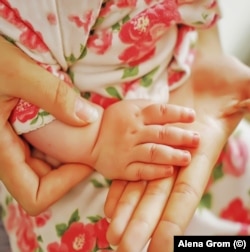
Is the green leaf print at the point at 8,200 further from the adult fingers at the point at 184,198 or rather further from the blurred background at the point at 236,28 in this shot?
the blurred background at the point at 236,28

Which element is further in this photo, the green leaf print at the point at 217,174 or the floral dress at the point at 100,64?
the green leaf print at the point at 217,174

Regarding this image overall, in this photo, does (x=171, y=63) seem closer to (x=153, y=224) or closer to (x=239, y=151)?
(x=239, y=151)

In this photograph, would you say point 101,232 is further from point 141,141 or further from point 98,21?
point 98,21

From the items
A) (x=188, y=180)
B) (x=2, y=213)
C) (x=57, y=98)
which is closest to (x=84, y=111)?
(x=57, y=98)

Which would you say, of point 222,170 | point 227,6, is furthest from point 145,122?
point 227,6

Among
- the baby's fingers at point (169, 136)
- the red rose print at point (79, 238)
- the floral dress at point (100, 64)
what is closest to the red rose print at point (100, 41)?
the floral dress at point (100, 64)

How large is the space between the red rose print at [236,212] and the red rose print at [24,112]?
0.26 metres

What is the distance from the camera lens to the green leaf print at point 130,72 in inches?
25.3

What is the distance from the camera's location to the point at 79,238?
64 centimetres

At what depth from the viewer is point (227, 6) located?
32.0 inches

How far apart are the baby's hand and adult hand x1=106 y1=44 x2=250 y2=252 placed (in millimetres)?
15

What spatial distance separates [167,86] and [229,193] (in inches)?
6.1

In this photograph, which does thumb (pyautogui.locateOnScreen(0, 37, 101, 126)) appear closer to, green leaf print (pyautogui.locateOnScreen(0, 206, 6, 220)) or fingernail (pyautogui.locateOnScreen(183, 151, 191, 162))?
fingernail (pyautogui.locateOnScreen(183, 151, 191, 162))

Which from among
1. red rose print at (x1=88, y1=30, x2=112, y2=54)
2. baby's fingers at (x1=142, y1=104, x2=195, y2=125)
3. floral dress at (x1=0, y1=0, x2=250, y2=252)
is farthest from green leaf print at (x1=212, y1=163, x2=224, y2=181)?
red rose print at (x1=88, y1=30, x2=112, y2=54)
